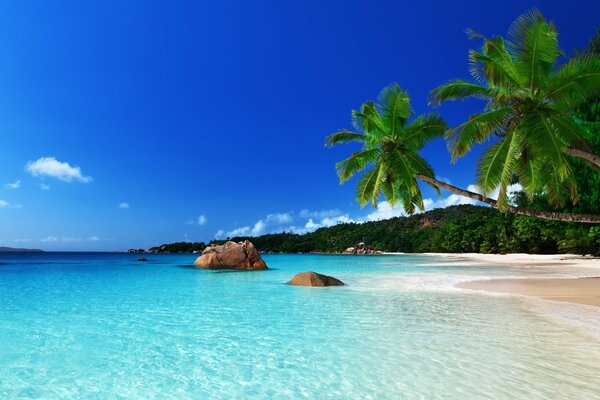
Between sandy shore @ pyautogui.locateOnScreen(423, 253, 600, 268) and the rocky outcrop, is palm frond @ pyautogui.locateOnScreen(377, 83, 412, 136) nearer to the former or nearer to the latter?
sandy shore @ pyautogui.locateOnScreen(423, 253, 600, 268)

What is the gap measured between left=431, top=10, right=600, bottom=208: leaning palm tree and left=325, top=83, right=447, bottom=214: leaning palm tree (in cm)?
375

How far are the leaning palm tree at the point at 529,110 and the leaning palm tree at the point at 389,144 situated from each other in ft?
12.3

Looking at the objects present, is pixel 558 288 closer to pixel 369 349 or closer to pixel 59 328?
pixel 369 349

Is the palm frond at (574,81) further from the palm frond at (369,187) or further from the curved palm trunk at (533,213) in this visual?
the palm frond at (369,187)

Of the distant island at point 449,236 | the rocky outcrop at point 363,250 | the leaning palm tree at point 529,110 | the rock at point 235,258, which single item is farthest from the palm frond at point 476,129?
the rocky outcrop at point 363,250

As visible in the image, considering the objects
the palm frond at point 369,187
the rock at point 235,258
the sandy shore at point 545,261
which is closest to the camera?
the palm frond at point 369,187

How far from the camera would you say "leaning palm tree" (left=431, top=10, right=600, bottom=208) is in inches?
421

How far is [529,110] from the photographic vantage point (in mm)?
11336

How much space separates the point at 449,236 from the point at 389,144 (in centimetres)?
7450

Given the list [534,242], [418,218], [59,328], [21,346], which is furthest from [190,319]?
[418,218]

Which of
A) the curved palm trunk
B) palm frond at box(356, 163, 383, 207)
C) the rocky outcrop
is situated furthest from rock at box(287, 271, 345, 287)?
the rocky outcrop

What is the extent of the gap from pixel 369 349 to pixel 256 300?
23.8ft

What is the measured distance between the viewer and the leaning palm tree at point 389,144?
1628 centimetres

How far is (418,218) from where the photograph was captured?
13400 centimetres
